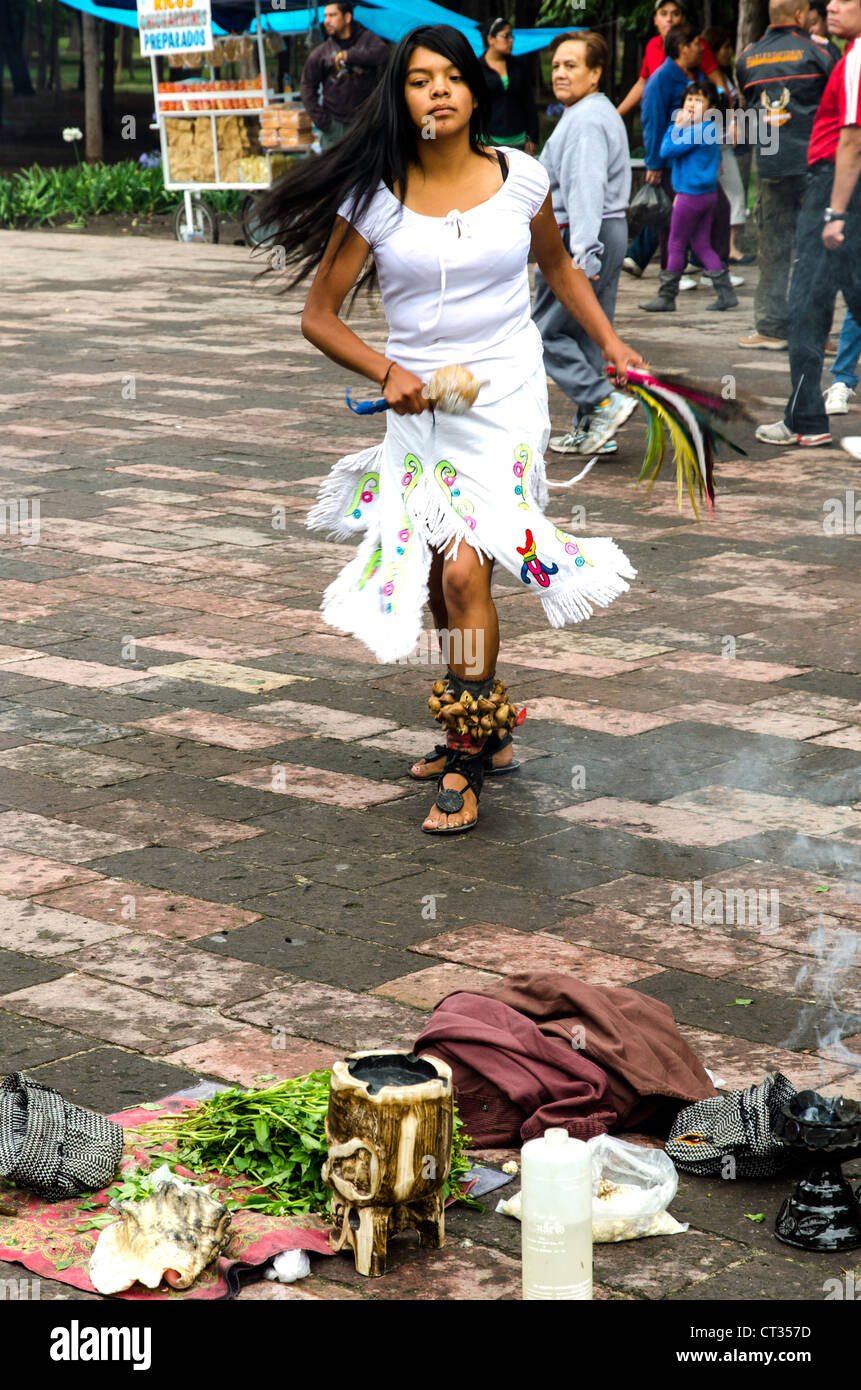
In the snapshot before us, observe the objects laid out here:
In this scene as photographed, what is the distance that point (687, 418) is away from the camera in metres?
5.18

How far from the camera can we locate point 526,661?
20.6ft

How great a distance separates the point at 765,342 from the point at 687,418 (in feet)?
23.9

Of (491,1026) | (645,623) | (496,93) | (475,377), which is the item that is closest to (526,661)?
(645,623)

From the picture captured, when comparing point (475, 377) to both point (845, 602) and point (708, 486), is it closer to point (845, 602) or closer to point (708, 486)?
point (708, 486)

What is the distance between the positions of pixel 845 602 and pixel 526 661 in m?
1.34

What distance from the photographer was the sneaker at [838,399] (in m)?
10.1

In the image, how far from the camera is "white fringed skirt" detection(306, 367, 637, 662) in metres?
4.85

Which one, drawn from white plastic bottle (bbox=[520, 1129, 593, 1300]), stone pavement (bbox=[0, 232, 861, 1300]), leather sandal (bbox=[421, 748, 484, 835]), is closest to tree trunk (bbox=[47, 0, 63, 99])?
stone pavement (bbox=[0, 232, 861, 1300])

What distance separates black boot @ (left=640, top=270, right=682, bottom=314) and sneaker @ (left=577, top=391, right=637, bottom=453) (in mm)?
4961

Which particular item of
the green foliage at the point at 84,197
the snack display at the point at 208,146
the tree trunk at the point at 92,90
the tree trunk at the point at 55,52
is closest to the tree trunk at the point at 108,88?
the tree trunk at the point at 55,52

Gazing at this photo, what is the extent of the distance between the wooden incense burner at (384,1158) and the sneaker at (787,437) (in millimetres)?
7096

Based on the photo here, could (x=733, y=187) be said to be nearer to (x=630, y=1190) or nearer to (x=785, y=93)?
(x=785, y=93)

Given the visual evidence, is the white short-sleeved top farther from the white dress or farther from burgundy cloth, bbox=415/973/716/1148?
burgundy cloth, bbox=415/973/716/1148

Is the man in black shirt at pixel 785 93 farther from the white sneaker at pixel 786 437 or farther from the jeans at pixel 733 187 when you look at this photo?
the jeans at pixel 733 187
